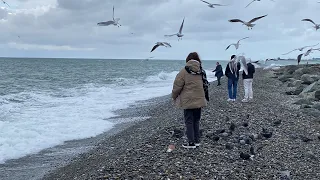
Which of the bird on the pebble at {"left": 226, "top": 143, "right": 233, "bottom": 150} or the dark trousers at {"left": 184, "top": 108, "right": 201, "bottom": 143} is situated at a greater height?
the dark trousers at {"left": 184, "top": 108, "right": 201, "bottom": 143}

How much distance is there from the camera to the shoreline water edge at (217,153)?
23.2 feet

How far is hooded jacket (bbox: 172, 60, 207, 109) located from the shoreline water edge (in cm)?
98

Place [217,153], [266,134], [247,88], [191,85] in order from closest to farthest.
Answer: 1. [191,85]
2. [217,153]
3. [266,134]
4. [247,88]

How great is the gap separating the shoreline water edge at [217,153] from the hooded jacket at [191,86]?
985mm

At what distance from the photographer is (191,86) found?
25.7 ft

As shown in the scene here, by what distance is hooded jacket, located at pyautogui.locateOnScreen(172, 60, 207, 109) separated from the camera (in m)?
7.81

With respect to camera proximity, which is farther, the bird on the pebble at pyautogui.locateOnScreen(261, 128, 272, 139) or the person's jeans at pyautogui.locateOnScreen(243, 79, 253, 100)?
the person's jeans at pyautogui.locateOnScreen(243, 79, 253, 100)

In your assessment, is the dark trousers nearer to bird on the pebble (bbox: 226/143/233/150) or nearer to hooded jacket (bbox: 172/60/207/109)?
hooded jacket (bbox: 172/60/207/109)

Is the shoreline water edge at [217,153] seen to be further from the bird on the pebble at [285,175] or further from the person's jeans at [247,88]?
the person's jeans at [247,88]

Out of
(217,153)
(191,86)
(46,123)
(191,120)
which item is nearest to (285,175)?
(217,153)

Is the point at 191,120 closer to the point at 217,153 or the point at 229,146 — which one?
the point at 217,153

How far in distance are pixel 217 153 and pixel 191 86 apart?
1471 mm

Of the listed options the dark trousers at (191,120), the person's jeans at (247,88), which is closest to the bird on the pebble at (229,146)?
the dark trousers at (191,120)

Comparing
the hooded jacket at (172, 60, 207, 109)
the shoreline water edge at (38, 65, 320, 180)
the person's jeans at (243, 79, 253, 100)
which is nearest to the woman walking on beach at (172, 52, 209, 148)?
the hooded jacket at (172, 60, 207, 109)
